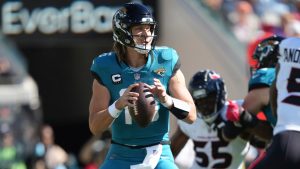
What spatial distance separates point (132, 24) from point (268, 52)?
171cm

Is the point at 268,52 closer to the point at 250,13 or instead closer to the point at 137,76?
the point at 137,76

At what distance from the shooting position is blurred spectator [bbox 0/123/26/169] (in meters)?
14.3

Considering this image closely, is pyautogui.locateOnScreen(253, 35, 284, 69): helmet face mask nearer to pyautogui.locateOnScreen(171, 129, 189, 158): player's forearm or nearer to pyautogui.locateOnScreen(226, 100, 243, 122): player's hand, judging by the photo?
pyautogui.locateOnScreen(226, 100, 243, 122): player's hand

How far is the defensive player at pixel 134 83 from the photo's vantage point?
652cm

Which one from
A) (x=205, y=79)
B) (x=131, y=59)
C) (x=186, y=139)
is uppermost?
(x=131, y=59)

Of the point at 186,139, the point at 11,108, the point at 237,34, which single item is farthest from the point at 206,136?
the point at 11,108

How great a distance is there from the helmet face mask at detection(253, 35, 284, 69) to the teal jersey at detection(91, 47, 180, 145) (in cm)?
148

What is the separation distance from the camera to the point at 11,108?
16562 mm

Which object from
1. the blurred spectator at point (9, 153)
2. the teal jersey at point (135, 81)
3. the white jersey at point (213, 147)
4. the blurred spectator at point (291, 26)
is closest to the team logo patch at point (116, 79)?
the teal jersey at point (135, 81)

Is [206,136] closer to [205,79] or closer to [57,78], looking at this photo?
Result: [205,79]

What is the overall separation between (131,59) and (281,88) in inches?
39.1

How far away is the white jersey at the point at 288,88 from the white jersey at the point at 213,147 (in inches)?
58.7

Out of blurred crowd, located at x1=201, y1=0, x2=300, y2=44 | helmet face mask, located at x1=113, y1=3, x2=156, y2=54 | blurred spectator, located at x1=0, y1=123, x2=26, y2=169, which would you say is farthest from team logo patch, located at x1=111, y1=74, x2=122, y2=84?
blurred crowd, located at x1=201, y1=0, x2=300, y2=44

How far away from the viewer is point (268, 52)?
7934mm
